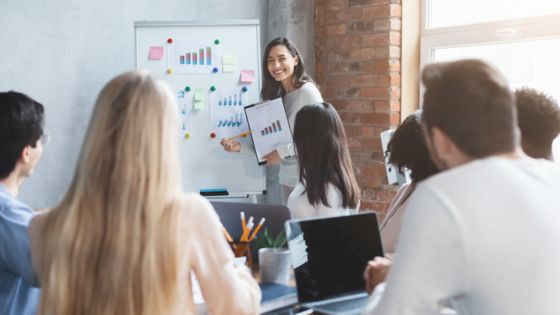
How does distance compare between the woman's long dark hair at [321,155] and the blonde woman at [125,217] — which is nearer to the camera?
the blonde woman at [125,217]

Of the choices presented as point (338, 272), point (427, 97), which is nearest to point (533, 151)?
point (338, 272)

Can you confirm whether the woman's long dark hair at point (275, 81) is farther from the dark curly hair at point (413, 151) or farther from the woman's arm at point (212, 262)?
the woman's arm at point (212, 262)

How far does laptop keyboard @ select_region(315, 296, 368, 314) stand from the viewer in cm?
151

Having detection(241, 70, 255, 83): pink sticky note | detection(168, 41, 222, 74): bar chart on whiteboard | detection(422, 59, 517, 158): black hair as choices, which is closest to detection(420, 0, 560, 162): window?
detection(241, 70, 255, 83): pink sticky note

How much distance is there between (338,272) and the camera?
1.59 m

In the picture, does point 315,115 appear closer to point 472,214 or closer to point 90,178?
point 90,178

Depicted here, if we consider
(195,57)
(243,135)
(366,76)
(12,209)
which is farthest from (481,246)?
(366,76)

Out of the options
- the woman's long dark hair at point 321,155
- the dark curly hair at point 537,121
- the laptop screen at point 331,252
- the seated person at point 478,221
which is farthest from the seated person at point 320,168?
the seated person at point 478,221

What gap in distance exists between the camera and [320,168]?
2.23 m

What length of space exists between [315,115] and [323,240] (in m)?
0.75

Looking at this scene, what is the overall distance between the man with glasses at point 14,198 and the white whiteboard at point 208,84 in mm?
1809

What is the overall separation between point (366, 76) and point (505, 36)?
842mm

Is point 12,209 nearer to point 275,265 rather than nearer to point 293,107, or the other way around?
point 275,265

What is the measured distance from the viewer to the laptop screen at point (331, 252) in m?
1.55
